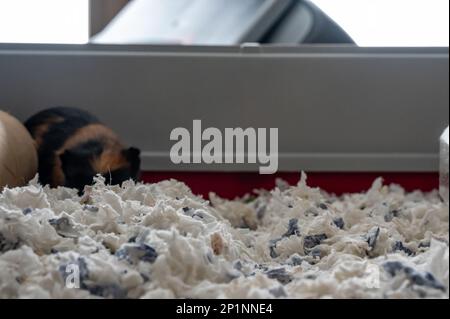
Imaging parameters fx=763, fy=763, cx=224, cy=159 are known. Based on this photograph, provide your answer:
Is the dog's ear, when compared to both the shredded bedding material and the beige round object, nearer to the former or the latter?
the beige round object

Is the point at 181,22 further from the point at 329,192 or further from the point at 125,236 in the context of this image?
the point at 125,236

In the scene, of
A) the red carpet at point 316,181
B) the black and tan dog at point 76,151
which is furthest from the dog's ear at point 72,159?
the red carpet at point 316,181

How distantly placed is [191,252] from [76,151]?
111cm

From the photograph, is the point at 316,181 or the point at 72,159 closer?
the point at 72,159

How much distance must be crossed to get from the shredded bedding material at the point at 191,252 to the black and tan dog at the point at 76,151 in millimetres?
377

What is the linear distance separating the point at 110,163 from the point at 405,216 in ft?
2.40

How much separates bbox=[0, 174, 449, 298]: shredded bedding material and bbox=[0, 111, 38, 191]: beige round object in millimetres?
346

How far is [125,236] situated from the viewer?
0.95 metres

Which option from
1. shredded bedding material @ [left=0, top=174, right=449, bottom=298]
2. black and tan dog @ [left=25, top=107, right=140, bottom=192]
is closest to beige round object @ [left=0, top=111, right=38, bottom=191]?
black and tan dog @ [left=25, top=107, right=140, bottom=192]

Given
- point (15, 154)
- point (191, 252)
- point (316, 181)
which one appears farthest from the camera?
point (316, 181)

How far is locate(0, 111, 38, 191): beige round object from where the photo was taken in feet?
5.48

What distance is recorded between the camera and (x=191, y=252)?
0.81m

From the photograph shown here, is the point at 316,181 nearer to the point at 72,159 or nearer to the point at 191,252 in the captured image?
the point at 72,159

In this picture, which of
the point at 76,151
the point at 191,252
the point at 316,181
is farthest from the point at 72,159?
the point at 191,252
